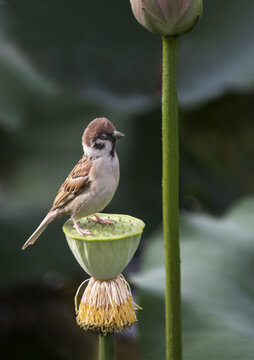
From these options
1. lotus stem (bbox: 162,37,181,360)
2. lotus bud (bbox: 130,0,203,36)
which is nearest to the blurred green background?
lotus stem (bbox: 162,37,181,360)

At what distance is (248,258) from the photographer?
5.57 ft

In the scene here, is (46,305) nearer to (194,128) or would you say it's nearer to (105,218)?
(194,128)

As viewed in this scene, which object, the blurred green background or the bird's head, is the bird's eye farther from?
the blurred green background

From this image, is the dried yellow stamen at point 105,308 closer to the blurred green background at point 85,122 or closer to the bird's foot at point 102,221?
the bird's foot at point 102,221

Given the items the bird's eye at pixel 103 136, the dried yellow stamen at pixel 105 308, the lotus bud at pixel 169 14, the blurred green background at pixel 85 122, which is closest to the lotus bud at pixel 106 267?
the dried yellow stamen at pixel 105 308

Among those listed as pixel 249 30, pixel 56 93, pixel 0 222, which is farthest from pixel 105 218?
pixel 56 93

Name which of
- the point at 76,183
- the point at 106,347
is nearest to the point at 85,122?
the point at 76,183

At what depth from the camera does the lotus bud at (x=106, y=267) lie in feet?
2.45

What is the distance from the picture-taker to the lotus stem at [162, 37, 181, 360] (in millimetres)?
764

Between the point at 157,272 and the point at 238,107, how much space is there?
141 cm

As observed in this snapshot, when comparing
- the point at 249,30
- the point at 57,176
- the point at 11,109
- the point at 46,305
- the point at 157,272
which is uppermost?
the point at 249,30

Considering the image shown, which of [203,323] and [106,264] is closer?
[106,264]

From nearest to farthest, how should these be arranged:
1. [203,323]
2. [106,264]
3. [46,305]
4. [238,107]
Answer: [106,264] → [203,323] → [46,305] → [238,107]

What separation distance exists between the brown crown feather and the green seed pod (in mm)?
118
